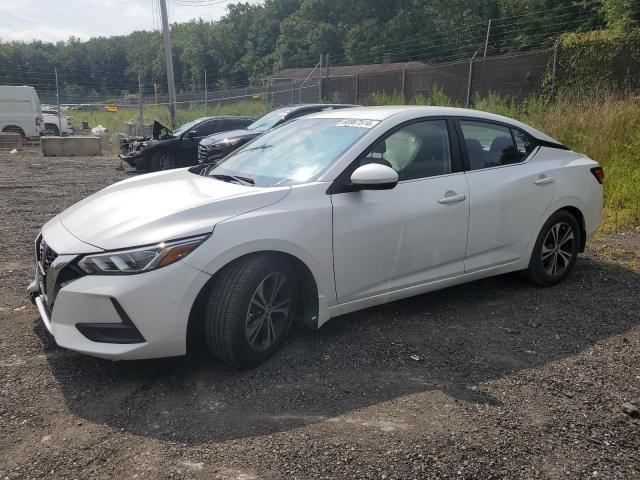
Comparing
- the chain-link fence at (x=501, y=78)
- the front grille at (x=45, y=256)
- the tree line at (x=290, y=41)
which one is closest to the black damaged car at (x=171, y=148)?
the chain-link fence at (x=501, y=78)

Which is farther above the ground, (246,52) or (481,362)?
(246,52)

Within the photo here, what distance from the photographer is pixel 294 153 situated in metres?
4.07

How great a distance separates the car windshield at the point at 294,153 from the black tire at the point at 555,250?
6.25 ft

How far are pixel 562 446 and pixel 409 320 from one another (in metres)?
1.62

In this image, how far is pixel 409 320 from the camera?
165 inches

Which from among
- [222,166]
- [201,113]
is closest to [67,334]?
[222,166]

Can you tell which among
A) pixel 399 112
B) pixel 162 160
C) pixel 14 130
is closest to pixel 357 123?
pixel 399 112

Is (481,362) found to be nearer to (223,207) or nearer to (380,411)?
(380,411)

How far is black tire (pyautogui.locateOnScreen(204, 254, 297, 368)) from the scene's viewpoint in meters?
3.15

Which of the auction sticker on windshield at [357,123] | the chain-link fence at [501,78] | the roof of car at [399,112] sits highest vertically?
the chain-link fence at [501,78]

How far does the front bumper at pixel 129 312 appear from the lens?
9.61 feet

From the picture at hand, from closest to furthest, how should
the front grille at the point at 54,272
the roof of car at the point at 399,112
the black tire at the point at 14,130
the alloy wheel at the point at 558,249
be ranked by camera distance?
1. the front grille at the point at 54,272
2. the roof of car at the point at 399,112
3. the alloy wheel at the point at 558,249
4. the black tire at the point at 14,130

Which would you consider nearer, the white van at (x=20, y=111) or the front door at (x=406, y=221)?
the front door at (x=406, y=221)

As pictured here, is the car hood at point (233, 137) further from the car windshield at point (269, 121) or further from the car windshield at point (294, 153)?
the car windshield at point (294, 153)
